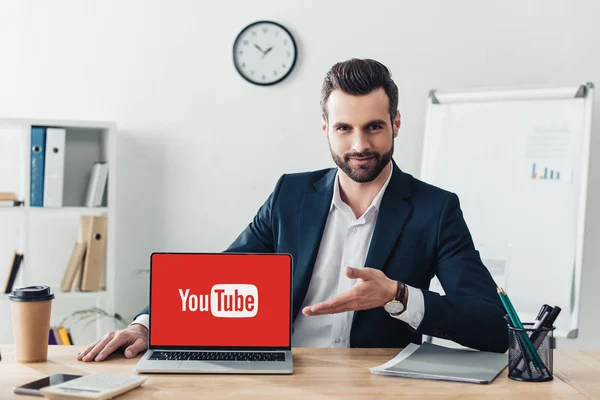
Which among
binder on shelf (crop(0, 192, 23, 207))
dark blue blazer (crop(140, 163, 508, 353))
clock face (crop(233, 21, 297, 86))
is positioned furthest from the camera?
clock face (crop(233, 21, 297, 86))

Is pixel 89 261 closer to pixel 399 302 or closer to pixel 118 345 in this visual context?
pixel 118 345

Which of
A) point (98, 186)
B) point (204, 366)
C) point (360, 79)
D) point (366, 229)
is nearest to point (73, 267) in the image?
point (98, 186)

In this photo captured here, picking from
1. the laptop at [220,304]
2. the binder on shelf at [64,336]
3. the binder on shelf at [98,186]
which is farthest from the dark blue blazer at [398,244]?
the binder on shelf at [64,336]

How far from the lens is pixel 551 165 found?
2926mm

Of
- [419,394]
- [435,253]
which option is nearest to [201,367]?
[419,394]

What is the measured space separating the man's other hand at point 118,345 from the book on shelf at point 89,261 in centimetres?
164

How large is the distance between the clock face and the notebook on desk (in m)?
2.11

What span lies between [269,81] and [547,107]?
1.32 meters

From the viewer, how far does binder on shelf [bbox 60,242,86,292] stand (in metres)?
3.05

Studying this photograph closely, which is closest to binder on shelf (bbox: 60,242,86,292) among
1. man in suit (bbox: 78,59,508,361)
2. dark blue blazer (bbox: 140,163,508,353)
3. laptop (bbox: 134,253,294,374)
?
dark blue blazer (bbox: 140,163,508,353)

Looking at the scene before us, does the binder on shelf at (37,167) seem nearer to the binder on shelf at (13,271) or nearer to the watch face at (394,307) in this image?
the binder on shelf at (13,271)

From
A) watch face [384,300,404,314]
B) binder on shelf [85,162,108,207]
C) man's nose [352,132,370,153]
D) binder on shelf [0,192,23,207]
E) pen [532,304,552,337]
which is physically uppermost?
man's nose [352,132,370,153]

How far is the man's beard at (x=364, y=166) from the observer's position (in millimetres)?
1833

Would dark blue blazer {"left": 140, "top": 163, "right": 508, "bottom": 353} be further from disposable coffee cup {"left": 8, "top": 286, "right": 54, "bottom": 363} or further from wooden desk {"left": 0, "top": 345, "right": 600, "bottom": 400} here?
disposable coffee cup {"left": 8, "top": 286, "right": 54, "bottom": 363}
